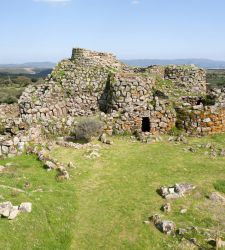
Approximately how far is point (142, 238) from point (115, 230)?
82 centimetres

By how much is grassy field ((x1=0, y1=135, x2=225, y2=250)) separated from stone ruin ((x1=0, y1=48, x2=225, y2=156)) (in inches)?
95.6

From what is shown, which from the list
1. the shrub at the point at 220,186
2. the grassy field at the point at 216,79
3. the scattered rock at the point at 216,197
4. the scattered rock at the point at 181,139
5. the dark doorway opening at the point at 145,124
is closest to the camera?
the scattered rock at the point at 216,197

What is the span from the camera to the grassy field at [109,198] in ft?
33.5

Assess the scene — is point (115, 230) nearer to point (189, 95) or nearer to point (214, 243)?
point (214, 243)

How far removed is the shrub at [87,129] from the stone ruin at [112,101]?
90cm

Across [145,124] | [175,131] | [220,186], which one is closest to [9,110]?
[145,124]

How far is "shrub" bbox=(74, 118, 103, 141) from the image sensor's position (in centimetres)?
1839

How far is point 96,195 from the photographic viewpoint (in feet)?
42.2

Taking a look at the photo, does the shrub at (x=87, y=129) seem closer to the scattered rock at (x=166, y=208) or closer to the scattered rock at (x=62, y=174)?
the scattered rock at (x=62, y=174)

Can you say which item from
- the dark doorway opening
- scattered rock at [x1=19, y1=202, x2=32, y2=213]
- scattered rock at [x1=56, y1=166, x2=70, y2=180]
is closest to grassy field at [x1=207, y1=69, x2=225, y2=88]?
the dark doorway opening

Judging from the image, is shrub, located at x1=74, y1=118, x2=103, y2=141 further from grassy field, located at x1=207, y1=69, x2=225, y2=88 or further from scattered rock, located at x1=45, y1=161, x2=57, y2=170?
grassy field, located at x1=207, y1=69, x2=225, y2=88

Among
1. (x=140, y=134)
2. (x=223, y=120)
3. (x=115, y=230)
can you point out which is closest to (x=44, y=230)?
(x=115, y=230)

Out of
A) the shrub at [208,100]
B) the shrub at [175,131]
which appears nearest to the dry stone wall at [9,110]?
the shrub at [175,131]

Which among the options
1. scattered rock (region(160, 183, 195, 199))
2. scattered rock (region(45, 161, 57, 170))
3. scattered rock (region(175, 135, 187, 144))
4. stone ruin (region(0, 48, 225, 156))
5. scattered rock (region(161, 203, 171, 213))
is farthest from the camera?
stone ruin (region(0, 48, 225, 156))
